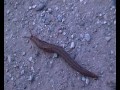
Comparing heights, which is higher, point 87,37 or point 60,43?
point 87,37

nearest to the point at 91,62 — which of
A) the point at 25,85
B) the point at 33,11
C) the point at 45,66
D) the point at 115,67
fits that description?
the point at 115,67

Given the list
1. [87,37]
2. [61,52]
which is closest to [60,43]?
[61,52]

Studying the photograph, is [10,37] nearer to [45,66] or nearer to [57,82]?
[45,66]

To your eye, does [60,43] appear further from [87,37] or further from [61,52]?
[87,37]

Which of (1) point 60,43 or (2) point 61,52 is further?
(1) point 60,43

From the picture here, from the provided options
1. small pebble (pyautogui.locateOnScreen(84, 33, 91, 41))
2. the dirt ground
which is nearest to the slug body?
the dirt ground
